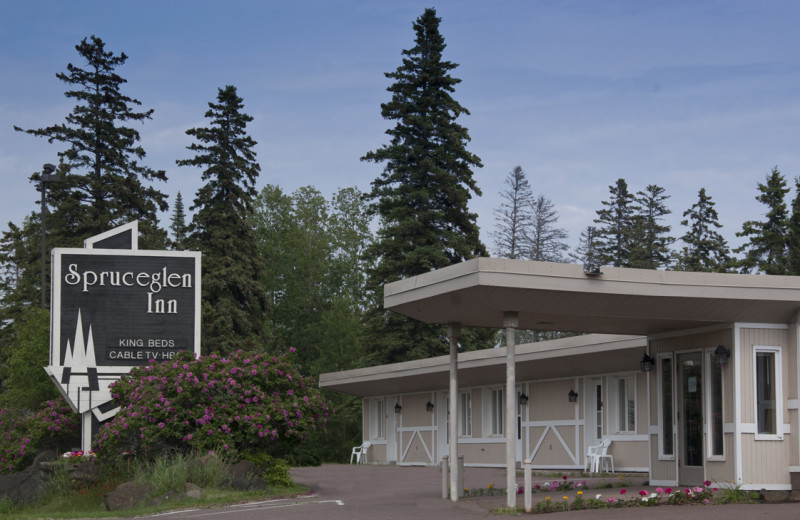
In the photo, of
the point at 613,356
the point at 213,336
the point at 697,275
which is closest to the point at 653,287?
the point at 697,275

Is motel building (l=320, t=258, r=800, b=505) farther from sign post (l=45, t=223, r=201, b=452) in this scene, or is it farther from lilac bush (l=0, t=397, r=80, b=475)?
lilac bush (l=0, t=397, r=80, b=475)

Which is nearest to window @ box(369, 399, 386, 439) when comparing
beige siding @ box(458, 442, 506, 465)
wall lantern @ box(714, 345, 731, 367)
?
beige siding @ box(458, 442, 506, 465)

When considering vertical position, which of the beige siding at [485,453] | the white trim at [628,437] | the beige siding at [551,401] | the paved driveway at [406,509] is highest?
the beige siding at [551,401]

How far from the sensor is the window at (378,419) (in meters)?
35.5

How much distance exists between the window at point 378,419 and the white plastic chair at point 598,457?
12.0 m

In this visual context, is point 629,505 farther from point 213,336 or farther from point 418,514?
point 213,336

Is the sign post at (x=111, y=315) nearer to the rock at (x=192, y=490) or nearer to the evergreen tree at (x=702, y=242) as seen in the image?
the rock at (x=192, y=490)

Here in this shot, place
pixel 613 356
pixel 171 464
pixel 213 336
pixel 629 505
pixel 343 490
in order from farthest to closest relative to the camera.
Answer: pixel 213 336 < pixel 613 356 < pixel 343 490 < pixel 171 464 < pixel 629 505

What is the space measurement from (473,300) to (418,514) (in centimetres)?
315

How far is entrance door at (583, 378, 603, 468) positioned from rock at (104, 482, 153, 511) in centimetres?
1161

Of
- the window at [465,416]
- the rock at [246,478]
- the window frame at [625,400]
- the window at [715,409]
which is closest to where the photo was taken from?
the window at [715,409]

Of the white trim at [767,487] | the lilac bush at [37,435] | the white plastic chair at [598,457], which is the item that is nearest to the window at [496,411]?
the white plastic chair at [598,457]

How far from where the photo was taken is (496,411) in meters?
28.8

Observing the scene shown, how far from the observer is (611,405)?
79.7 ft
